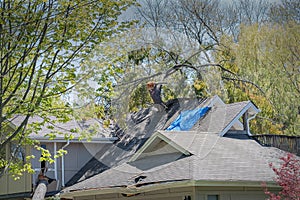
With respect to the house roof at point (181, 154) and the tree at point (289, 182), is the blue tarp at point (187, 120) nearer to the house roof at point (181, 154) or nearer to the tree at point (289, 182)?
the house roof at point (181, 154)

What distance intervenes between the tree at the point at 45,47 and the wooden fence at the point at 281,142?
21.4 ft

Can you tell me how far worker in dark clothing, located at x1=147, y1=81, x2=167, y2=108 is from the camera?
20062mm

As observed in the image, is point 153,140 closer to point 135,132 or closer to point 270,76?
point 135,132

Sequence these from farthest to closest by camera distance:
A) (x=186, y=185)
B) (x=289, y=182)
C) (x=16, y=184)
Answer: (x=16, y=184), (x=186, y=185), (x=289, y=182)

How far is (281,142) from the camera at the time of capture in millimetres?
17297

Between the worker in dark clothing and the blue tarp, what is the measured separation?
189 centimetres

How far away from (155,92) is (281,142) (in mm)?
5362

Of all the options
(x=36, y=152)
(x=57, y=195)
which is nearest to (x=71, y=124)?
(x=36, y=152)

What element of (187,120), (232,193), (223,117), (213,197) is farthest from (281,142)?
(213,197)

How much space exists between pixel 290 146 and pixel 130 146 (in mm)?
5486

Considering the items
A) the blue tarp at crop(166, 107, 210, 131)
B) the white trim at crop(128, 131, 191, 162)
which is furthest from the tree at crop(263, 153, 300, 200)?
the blue tarp at crop(166, 107, 210, 131)

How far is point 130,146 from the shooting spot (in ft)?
60.7

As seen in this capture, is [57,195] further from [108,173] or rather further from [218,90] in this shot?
[218,90]

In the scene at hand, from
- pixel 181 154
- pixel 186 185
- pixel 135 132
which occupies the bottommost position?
pixel 186 185
